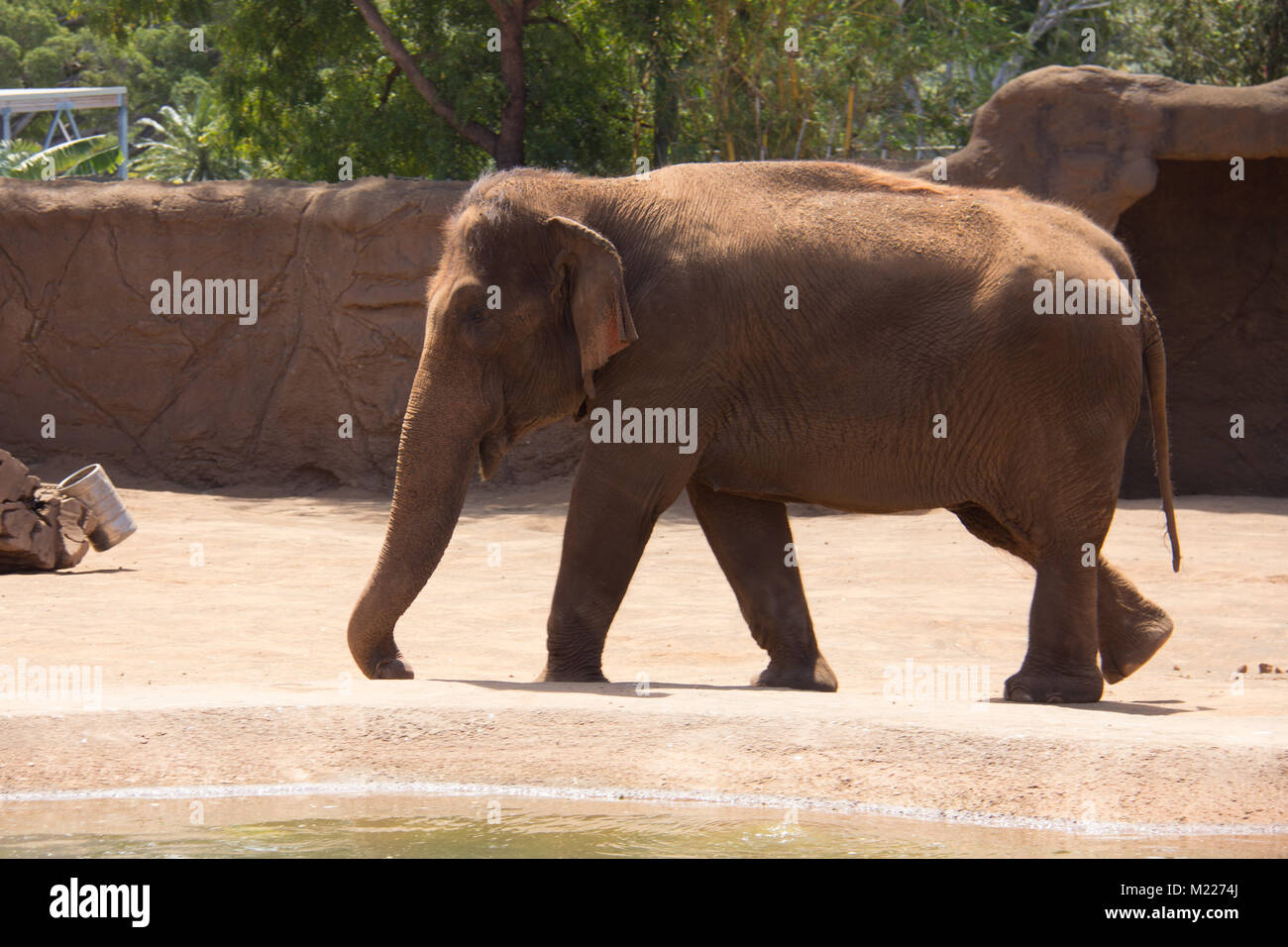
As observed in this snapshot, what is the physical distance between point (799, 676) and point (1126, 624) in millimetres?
1404

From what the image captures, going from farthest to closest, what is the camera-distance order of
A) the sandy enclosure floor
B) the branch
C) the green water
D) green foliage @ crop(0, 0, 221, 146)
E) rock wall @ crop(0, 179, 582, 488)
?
green foliage @ crop(0, 0, 221, 146) → the branch → rock wall @ crop(0, 179, 582, 488) → the sandy enclosure floor → the green water

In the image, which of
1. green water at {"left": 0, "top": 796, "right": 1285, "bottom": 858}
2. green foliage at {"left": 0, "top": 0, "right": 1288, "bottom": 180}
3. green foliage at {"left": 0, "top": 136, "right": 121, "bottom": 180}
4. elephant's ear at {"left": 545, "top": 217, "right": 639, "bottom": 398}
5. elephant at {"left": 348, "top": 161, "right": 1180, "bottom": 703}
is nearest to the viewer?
green water at {"left": 0, "top": 796, "right": 1285, "bottom": 858}

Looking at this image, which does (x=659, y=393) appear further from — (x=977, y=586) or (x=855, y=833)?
(x=977, y=586)

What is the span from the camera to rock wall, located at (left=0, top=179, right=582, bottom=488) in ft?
44.2

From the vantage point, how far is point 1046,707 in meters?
5.69

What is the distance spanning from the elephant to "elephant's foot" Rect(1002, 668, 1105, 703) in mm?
11

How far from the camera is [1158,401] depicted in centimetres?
667

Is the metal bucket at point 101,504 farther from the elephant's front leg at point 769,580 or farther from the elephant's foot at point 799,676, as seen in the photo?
the elephant's foot at point 799,676

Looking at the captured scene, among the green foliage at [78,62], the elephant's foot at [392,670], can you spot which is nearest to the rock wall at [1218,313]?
the elephant's foot at [392,670]

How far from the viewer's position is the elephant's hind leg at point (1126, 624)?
6.82 metres

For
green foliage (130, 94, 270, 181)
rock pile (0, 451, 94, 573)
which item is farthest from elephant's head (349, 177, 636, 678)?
green foliage (130, 94, 270, 181)

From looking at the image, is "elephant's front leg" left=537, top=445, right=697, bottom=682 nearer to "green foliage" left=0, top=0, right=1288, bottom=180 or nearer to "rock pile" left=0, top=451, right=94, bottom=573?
"rock pile" left=0, top=451, right=94, bottom=573

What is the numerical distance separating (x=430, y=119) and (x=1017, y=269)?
11.3 m
